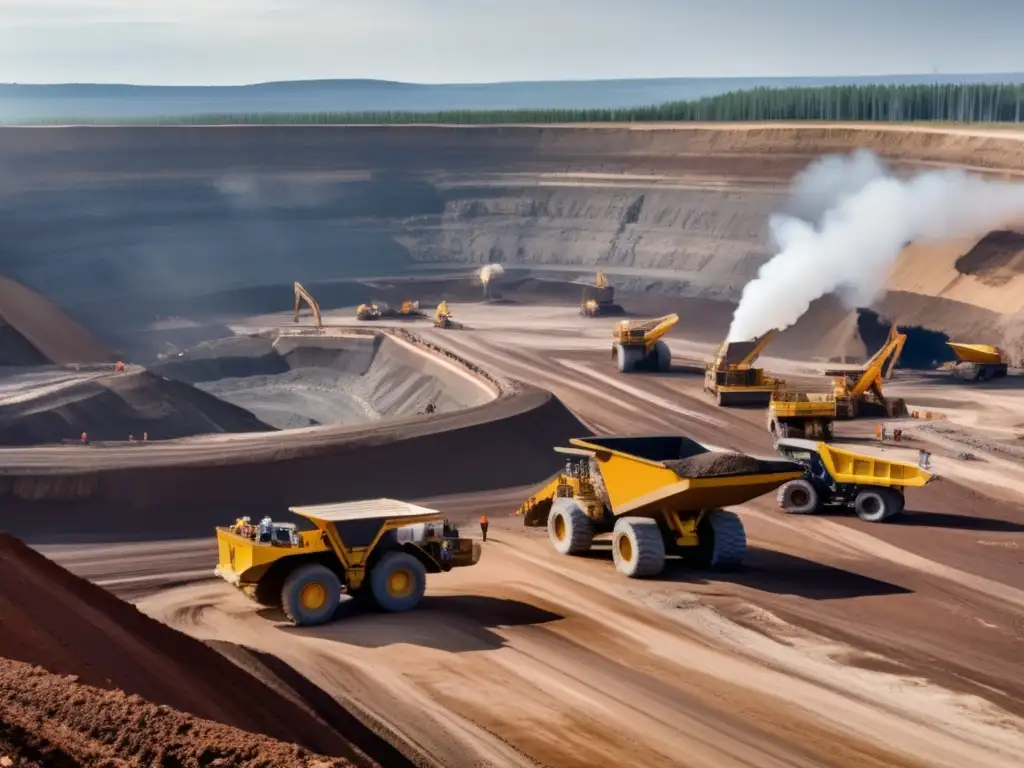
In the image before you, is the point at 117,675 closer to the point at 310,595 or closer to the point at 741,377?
the point at 310,595

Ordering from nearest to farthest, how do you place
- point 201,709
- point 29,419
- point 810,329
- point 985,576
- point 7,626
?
point 201,709 < point 7,626 < point 985,576 < point 29,419 < point 810,329

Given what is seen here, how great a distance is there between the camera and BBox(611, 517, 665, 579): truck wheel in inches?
961

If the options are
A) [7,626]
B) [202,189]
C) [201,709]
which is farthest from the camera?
[202,189]

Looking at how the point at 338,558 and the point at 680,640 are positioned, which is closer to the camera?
the point at 680,640

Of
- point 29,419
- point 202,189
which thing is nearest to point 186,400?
point 29,419

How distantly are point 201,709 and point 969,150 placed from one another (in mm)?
73564

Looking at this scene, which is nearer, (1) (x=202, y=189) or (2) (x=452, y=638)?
(2) (x=452, y=638)

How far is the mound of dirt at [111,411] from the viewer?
137 feet

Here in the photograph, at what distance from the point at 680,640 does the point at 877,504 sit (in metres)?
11.1

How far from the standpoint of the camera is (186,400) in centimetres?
4809

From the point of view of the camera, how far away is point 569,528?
26281 mm

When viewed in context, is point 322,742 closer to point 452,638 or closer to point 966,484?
point 452,638

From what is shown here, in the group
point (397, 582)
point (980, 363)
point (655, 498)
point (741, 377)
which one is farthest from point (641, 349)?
point (397, 582)

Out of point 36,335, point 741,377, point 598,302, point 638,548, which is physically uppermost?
point 598,302
